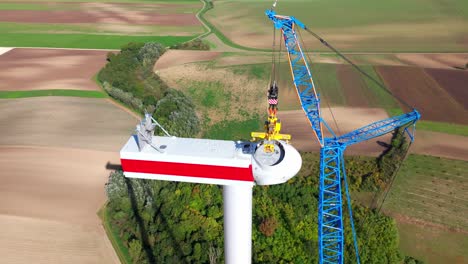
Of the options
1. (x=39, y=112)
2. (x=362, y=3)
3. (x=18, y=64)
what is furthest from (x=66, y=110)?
(x=362, y=3)

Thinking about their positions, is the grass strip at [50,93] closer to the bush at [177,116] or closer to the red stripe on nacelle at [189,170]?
the bush at [177,116]

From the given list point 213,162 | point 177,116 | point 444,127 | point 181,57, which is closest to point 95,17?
point 181,57

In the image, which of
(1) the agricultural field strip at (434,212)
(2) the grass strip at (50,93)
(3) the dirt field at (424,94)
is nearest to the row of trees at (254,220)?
(1) the agricultural field strip at (434,212)

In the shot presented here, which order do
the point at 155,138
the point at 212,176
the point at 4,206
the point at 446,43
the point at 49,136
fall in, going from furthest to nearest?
the point at 446,43
the point at 49,136
the point at 4,206
the point at 155,138
the point at 212,176

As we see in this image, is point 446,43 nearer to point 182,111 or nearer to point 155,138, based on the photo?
point 182,111

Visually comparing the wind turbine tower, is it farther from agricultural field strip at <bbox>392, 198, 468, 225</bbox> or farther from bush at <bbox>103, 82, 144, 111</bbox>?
bush at <bbox>103, 82, 144, 111</bbox>

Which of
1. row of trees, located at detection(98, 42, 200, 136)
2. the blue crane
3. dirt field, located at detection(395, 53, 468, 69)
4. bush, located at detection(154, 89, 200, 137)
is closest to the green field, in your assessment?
the blue crane

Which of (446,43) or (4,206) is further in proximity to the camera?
(446,43)
